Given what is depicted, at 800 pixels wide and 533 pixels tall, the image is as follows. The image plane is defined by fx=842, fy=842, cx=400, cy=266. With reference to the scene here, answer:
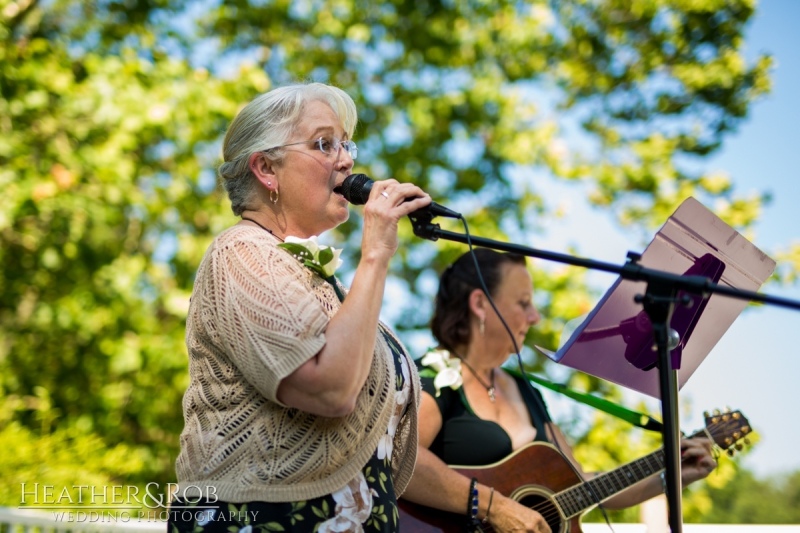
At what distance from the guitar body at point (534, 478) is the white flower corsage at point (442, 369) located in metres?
0.31

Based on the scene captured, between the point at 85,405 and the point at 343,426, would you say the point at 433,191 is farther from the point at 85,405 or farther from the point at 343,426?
the point at 343,426

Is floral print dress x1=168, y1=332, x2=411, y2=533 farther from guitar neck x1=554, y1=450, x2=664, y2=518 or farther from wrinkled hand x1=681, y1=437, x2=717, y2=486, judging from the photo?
wrinkled hand x1=681, y1=437, x2=717, y2=486

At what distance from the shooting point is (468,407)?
308 centimetres

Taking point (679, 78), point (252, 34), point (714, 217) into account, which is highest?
point (679, 78)

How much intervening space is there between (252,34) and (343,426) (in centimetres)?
506

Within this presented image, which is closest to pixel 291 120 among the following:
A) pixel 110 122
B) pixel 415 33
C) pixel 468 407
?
pixel 468 407

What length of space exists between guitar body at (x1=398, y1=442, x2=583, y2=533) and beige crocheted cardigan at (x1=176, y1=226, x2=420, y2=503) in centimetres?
116

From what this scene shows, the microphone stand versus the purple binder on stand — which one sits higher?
the purple binder on stand

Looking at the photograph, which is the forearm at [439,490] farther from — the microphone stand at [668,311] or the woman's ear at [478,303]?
the microphone stand at [668,311]

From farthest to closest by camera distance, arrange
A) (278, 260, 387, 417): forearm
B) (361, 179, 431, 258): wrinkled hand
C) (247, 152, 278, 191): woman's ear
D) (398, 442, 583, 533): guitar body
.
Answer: (398, 442, 583, 533): guitar body < (247, 152, 278, 191): woman's ear < (361, 179, 431, 258): wrinkled hand < (278, 260, 387, 417): forearm

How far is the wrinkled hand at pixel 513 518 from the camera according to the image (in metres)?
2.76

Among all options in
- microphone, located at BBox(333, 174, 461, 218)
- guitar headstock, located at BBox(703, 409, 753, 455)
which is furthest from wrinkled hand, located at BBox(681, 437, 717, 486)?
microphone, located at BBox(333, 174, 461, 218)

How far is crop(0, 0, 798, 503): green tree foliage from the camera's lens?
4957 mm

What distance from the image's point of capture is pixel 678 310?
2.18m
